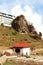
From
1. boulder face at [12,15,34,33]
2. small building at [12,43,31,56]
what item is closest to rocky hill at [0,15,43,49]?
boulder face at [12,15,34,33]

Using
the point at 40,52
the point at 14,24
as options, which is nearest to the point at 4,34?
the point at 14,24

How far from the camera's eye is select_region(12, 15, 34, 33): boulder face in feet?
268

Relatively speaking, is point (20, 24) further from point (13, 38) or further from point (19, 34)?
point (13, 38)

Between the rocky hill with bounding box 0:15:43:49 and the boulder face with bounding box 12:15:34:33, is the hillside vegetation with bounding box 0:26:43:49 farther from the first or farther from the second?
the boulder face with bounding box 12:15:34:33

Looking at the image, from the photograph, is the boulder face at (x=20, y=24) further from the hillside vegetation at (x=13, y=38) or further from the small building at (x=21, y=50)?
the small building at (x=21, y=50)

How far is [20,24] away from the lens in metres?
81.8

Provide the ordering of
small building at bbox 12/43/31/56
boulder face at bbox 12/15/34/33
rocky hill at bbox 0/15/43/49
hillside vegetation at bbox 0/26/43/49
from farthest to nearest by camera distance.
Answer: boulder face at bbox 12/15/34/33
rocky hill at bbox 0/15/43/49
hillside vegetation at bbox 0/26/43/49
small building at bbox 12/43/31/56

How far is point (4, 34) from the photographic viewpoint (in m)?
72.2

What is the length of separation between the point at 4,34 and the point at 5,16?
16.0m

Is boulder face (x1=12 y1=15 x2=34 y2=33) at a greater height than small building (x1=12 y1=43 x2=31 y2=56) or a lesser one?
greater

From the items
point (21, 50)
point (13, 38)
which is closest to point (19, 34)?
point (13, 38)

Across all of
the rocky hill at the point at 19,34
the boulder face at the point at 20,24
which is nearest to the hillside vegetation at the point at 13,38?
the rocky hill at the point at 19,34

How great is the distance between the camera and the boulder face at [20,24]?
81.6 meters

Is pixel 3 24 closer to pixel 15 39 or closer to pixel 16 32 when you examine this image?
pixel 16 32
